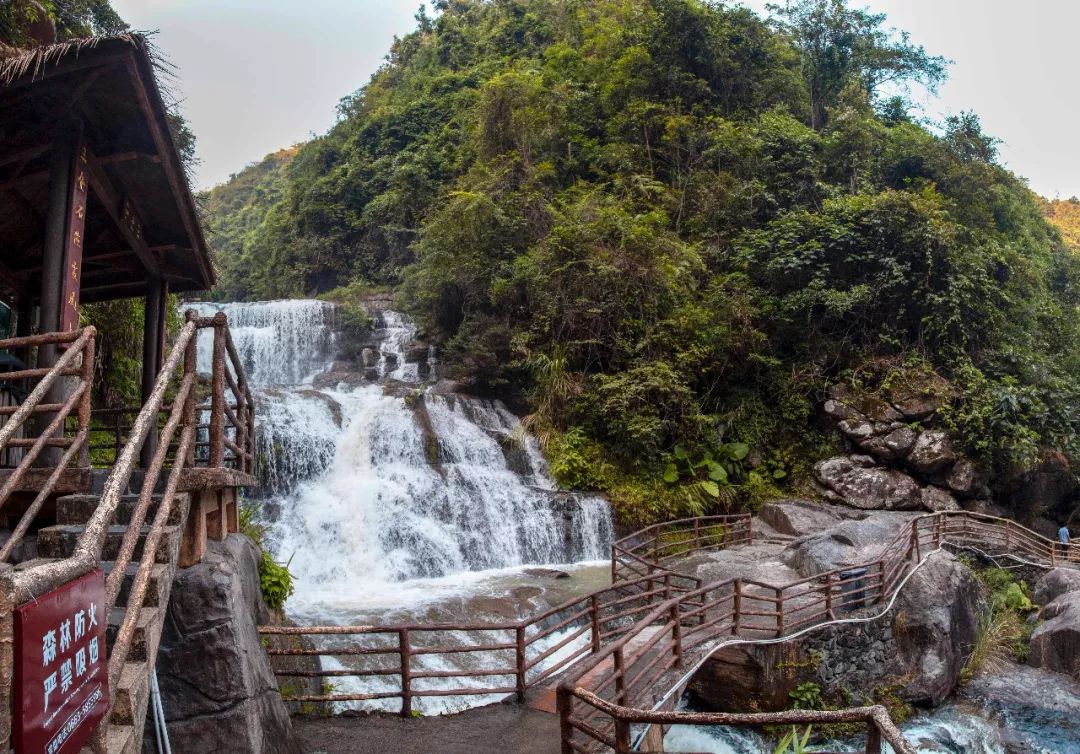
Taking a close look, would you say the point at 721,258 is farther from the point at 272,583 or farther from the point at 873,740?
the point at 873,740

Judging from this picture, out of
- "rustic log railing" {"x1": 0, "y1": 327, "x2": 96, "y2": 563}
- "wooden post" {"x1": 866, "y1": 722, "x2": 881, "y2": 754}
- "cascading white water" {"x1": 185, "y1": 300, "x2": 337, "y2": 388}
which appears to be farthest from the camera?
"cascading white water" {"x1": 185, "y1": 300, "x2": 337, "y2": 388}

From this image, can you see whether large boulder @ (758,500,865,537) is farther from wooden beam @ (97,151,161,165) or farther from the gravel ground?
wooden beam @ (97,151,161,165)

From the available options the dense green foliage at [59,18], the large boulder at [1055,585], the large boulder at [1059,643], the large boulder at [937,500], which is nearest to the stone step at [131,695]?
the dense green foliage at [59,18]

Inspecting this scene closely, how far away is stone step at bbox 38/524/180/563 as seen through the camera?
3.82 meters

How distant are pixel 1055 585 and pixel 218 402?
1648 cm

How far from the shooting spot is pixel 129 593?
3732mm

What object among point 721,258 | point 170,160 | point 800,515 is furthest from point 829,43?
point 170,160

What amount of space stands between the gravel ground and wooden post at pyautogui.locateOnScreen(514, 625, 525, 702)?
0.92ft

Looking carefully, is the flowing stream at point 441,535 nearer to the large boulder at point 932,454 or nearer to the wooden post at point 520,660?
the wooden post at point 520,660

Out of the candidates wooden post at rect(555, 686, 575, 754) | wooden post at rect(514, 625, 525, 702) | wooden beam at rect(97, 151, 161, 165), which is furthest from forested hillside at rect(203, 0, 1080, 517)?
wooden beam at rect(97, 151, 161, 165)

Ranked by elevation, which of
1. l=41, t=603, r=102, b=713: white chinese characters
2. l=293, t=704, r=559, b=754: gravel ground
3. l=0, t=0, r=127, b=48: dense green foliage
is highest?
l=0, t=0, r=127, b=48: dense green foliage

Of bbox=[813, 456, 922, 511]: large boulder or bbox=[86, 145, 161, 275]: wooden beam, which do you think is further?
bbox=[813, 456, 922, 511]: large boulder

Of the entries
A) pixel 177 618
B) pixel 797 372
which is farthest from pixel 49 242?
pixel 797 372

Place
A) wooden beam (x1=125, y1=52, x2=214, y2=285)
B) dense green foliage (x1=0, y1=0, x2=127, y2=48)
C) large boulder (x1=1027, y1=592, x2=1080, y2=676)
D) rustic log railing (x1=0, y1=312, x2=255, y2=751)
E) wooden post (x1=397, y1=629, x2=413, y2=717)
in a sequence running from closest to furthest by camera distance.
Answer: rustic log railing (x1=0, y1=312, x2=255, y2=751), wooden beam (x1=125, y1=52, x2=214, y2=285), wooden post (x1=397, y1=629, x2=413, y2=717), dense green foliage (x1=0, y1=0, x2=127, y2=48), large boulder (x1=1027, y1=592, x2=1080, y2=676)
